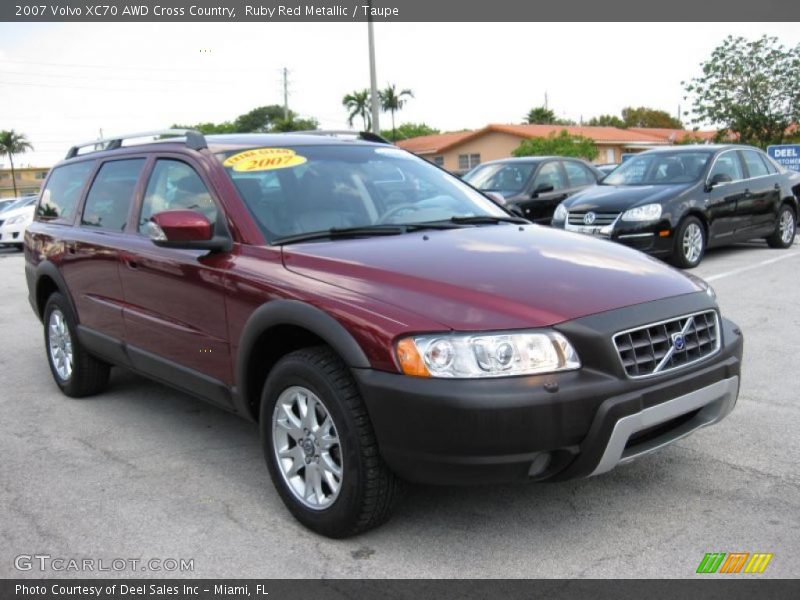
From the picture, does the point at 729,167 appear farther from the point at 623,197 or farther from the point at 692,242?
the point at 623,197

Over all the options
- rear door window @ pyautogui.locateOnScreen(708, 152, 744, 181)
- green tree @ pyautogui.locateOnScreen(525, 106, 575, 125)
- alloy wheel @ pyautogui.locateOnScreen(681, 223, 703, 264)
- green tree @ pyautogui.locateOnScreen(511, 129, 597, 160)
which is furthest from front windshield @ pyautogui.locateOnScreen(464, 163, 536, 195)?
green tree @ pyautogui.locateOnScreen(525, 106, 575, 125)

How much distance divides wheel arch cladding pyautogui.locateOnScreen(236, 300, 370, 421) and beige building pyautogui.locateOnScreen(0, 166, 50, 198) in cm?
9591

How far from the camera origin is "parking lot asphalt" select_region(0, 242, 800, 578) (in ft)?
10.0

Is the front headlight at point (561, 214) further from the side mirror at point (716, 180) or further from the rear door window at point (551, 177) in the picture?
the rear door window at point (551, 177)

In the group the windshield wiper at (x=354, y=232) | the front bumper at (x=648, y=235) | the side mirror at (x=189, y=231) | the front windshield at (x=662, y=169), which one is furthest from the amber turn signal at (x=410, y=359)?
the front windshield at (x=662, y=169)

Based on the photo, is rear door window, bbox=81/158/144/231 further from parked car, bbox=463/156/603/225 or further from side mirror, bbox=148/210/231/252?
parked car, bbox=463/156/603/225

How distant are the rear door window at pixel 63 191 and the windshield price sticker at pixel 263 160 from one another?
1.77 metres

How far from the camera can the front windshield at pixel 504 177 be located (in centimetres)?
1271

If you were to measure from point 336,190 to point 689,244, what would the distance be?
23.1ft

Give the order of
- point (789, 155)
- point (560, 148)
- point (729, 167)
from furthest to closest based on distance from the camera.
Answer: point (560, 148) → point (789, 155) → point (729, 167)

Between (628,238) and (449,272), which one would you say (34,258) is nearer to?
(449,272)

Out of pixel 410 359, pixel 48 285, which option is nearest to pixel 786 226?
pixel 48 285

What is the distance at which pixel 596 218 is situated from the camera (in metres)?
9.96

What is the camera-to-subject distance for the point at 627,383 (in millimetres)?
2936
